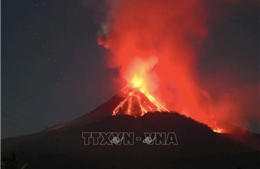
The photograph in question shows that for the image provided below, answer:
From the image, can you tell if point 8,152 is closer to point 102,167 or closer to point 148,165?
point 102,167

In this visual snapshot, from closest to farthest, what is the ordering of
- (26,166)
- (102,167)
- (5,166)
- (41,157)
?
(26,166), (5,166), (102,167), (41,157)

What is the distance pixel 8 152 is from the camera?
19275cm

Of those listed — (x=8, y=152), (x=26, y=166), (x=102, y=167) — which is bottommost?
(x=26, y=166)

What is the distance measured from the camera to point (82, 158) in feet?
636

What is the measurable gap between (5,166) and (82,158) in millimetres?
152146

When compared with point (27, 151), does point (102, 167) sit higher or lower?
lower

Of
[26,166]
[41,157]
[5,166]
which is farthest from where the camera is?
[41,157]

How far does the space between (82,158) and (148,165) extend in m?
29.4

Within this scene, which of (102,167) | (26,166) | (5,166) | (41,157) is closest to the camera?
(26,166)

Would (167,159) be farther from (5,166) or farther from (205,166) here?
(5,166)

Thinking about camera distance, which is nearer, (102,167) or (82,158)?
(102,167)

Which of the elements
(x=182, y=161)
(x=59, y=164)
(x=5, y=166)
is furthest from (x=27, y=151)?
(x=5, y=166)

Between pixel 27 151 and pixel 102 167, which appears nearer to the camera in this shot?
pixel 102 167

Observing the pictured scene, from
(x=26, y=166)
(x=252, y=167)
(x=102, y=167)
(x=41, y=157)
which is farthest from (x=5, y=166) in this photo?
(x=252, y=167)
